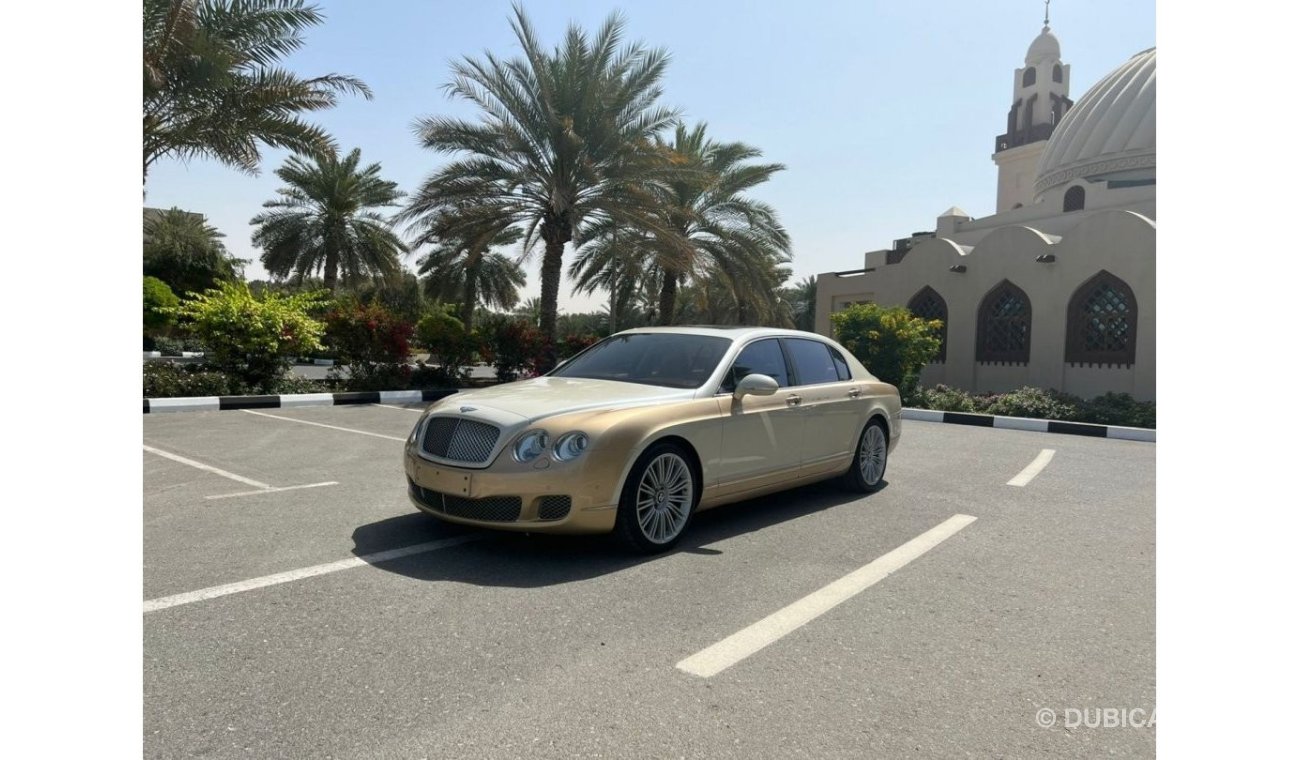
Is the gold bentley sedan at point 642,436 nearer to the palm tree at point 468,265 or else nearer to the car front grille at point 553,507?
the car front grille at point 553,507

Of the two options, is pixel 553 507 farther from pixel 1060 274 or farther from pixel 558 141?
pixel 1060 274

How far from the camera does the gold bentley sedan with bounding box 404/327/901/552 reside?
4500mm

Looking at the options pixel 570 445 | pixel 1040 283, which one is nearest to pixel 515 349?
pixel 570 445

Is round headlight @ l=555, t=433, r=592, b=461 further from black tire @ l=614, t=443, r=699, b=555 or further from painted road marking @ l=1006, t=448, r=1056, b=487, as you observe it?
painted road marking @ l=1006, t=448, r=1056, b=487

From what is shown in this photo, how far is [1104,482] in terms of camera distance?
805cm

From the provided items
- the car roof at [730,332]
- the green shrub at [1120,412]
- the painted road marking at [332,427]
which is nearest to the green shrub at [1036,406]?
the green shrub at [1120,412]

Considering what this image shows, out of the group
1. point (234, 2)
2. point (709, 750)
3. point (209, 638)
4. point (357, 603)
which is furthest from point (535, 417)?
point (234, 2)

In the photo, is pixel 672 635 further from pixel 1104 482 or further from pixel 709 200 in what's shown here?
pixel 709 200

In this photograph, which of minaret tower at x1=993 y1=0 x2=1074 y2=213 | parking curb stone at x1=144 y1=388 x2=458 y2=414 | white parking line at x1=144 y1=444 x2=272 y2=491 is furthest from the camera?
minaret tower at x1=993 y1=0 x2=1074 y2=213

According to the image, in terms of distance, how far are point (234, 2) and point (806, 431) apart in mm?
14032

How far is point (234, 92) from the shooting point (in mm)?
15008

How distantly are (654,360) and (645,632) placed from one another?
2.56 m

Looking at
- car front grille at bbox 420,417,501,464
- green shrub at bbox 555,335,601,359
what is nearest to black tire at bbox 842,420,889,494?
car front grille at bbox 420,417,501,464

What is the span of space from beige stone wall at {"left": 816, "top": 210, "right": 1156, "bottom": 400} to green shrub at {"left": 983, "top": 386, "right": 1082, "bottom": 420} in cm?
285
